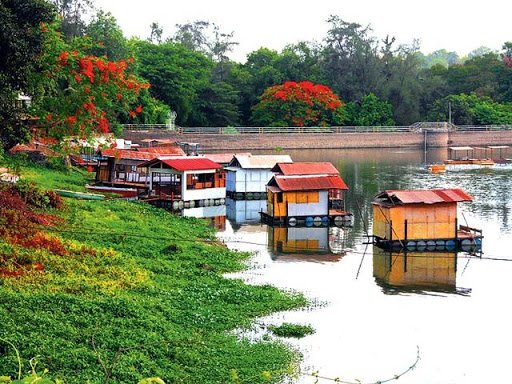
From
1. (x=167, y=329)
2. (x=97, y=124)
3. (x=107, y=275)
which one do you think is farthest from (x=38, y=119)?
(x=167, y=329)

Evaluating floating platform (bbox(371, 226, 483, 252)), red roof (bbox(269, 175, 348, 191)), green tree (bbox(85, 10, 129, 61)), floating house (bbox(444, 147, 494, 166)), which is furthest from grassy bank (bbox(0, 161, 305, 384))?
floating house (bbox(444, 147, 494, 166))

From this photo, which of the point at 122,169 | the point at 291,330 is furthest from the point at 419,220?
the point at 122,169

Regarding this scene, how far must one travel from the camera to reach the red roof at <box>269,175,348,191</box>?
143ft

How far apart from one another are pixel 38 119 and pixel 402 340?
1996 centimetres

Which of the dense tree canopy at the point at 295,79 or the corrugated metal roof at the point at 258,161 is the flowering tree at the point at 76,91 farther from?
the dense tree canopy at the point at 295,79

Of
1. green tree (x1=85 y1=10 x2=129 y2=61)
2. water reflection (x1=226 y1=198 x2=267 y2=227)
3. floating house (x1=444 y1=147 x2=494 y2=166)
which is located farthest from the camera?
floating house (x1=444 y1=147 x2=494 y2=166)

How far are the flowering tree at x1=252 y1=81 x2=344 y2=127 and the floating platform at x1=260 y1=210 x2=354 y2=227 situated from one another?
53.0 metres

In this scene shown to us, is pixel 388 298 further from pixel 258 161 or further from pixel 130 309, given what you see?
pixel 258 161

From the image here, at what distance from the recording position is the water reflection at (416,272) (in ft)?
96.9

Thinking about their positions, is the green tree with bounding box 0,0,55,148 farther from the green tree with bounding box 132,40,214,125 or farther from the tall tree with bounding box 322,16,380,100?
the tall tree with bounding box 322,16,380,100

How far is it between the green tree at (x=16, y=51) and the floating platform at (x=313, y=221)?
663 inches

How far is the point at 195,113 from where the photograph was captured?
3858 inches

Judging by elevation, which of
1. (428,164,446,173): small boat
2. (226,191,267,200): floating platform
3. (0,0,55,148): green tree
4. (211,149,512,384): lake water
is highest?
(0,0,55,148): green tree

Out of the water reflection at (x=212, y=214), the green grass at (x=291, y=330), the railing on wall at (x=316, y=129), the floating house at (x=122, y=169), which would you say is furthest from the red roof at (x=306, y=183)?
the railing on wall at (x=316, y=129)
